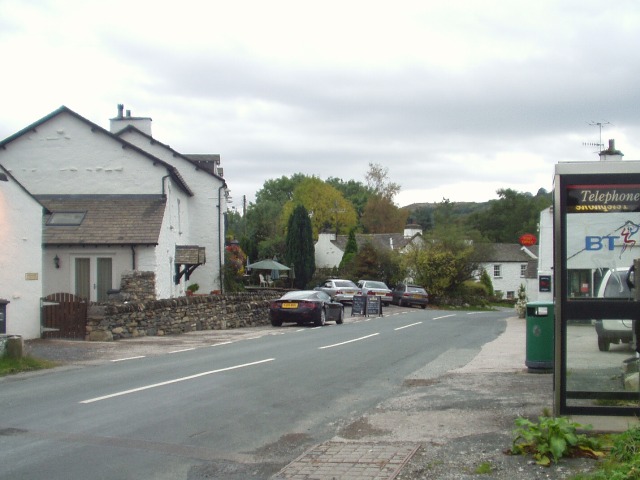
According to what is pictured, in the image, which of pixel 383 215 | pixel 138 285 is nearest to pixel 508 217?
pixel 383 215

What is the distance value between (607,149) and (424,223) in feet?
343

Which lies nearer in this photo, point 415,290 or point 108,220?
point 108,220

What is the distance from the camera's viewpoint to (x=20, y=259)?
67.3ft

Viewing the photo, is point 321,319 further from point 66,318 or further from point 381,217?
point 381,217

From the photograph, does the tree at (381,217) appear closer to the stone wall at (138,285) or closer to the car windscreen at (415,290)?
the car windscreen at (415,290)

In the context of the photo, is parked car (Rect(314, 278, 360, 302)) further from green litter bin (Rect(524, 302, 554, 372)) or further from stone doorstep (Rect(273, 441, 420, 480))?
stone doorstep (Rect(273, 441, 420, 480))

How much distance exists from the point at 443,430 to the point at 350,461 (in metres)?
1.63

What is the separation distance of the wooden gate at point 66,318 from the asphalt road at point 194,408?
14.0 ft

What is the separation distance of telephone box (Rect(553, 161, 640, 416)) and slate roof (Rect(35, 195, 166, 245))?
22.0m

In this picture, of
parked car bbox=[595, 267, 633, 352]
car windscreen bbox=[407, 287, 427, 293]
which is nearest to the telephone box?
parked car bbox=[595, 267, 633, 352]

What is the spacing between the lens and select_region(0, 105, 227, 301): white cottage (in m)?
28.8

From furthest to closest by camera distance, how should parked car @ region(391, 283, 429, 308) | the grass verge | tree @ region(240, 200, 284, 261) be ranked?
tree @ region(240, 200, 284, 261) → parked car @ region(391, 283, 429, 308) → the grass verge

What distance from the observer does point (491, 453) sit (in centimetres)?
724

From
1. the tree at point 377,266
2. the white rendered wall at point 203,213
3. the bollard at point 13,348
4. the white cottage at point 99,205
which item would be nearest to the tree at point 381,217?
the tree at point 377,266
